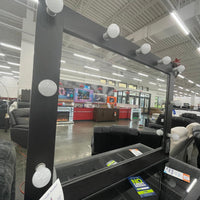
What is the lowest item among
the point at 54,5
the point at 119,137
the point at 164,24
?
the point at 119,137

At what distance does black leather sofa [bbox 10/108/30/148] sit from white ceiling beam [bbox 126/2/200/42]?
5.00 metres

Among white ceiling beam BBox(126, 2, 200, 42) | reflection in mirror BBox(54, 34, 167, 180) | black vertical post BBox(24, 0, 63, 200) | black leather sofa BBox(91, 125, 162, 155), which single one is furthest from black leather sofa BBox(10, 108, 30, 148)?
white ceiling beam BBox(126, 2, 200, 42)

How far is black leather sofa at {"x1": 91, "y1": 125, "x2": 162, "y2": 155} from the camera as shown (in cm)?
195

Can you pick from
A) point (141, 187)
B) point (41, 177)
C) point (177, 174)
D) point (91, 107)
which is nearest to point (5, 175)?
point (41, 177)

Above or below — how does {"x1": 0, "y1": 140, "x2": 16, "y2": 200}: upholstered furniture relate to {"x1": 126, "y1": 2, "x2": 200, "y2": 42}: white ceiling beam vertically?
below

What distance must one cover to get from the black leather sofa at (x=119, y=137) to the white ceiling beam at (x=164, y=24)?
12.2 feet

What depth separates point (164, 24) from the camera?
371 cm

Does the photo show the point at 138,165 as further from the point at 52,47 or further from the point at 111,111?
the point at 111,111

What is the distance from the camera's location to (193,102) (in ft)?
40.5

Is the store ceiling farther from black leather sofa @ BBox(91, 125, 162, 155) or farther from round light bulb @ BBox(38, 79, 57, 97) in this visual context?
round light bulb @ BBox(38, 79, 57, 97)

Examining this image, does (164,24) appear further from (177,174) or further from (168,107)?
(177,174)

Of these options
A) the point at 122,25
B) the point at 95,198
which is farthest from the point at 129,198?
the point at 122,25

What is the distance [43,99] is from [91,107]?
6.69 meters

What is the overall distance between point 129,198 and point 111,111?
21.8 feet
